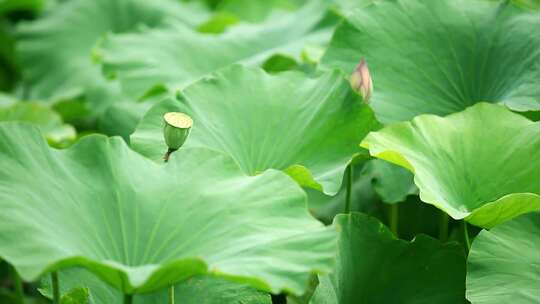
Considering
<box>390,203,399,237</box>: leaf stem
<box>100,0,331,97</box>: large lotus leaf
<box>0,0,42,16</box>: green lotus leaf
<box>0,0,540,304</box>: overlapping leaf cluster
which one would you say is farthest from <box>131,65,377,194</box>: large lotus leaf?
<box>0,0,42,16</box>: green lotus leaf

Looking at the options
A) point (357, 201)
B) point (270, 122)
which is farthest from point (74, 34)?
point (270, 122)

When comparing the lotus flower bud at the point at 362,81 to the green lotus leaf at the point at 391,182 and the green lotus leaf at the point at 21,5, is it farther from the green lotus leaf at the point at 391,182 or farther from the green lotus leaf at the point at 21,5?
the green lotus leaf at the point at 21,5

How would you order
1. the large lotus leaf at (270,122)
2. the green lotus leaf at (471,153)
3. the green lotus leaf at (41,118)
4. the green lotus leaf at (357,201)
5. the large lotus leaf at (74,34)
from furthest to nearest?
the large lotus leaf at (74,34) → the green lotus leaf at (41,118) → the green lotus leaf at (357,201) → the large lotus leaf at (270,122) → the green lotus leaf at (471,153)

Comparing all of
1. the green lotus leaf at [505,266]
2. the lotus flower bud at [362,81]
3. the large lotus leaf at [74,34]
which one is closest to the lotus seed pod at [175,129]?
the lotus flower bud at [362,81]

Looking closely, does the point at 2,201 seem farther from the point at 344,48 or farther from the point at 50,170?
the point at 344,48

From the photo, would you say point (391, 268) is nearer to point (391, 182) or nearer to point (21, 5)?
point (391, 182)

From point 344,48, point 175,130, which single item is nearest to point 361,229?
point 175,130

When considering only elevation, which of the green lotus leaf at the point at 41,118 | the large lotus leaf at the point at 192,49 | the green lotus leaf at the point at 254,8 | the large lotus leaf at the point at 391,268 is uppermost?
the large lotus leaf at the point at 391,268

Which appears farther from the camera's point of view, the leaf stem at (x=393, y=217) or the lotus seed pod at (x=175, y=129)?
the leaf stem at (x=393, y=217)
